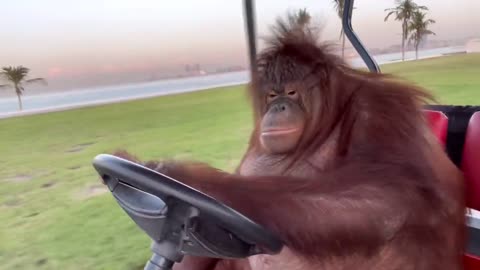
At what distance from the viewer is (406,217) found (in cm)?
106

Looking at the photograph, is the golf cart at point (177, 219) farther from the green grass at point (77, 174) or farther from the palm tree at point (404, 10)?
the palm tree at point (404, 10)

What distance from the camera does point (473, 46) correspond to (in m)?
3.30

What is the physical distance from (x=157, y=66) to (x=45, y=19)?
44 centimetres

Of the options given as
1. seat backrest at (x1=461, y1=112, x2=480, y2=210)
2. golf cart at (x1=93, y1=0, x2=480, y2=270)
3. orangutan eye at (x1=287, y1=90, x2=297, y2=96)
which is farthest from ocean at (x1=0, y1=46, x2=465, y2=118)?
golf cart at (x1=93, y1=0, x2=480, y2=270)

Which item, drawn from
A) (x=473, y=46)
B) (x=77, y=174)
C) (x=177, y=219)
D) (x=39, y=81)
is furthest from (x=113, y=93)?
(x=473, y=46)

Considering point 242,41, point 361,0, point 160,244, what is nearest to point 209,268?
point 160,244

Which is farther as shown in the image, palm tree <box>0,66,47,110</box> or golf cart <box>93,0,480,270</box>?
palm tree <box>0,66,47,110</box>

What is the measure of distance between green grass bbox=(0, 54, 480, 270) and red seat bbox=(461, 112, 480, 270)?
35 centimetres

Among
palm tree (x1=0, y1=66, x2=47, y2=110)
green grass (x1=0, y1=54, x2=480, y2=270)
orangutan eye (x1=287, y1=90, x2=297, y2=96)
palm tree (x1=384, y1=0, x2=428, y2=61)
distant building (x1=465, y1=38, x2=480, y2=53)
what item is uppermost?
palm tree (x1=384, y1=0, x2=428, y2=61)

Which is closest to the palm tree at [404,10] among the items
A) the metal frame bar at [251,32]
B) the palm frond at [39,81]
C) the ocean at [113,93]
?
the ocean at [113,93]

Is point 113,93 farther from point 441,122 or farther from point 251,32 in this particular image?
point 441,122

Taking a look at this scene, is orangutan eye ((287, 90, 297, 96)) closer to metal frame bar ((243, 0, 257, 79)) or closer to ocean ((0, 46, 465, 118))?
metal frame bar ((243, 0, 257, 79))

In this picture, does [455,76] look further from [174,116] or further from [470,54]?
[174,116]

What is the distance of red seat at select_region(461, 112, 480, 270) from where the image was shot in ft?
5.82
